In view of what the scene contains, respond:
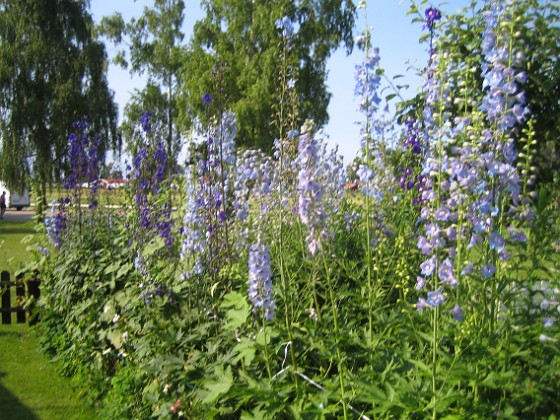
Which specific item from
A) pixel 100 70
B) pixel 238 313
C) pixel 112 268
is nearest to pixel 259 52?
pixel 100 70

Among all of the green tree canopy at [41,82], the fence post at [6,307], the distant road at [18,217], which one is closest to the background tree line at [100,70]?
the green tree canopy at [41,82]

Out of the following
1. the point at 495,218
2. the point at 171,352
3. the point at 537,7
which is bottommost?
the point at 171,352

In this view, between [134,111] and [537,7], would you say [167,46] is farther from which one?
[537,7]

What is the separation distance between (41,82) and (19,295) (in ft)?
56.7

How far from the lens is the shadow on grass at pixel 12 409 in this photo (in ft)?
16.0

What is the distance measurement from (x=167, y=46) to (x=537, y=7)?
27763mm

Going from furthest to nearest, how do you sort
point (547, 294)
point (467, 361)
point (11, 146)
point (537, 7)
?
point (11, 146), point (537, 7), point (547, 294), point (467, 361)

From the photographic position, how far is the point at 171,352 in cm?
376

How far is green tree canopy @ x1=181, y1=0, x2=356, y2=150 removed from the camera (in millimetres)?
22562

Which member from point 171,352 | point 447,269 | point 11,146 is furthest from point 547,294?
point 11,146

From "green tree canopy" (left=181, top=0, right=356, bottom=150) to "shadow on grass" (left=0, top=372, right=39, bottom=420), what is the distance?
1762cm

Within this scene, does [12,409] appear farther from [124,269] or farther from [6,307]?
[6,307]

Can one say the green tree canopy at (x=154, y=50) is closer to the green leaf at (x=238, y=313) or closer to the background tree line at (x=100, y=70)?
the background tree line at (x=100, y=70)

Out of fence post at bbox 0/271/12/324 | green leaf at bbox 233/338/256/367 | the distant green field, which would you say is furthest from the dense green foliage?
the distant green field
